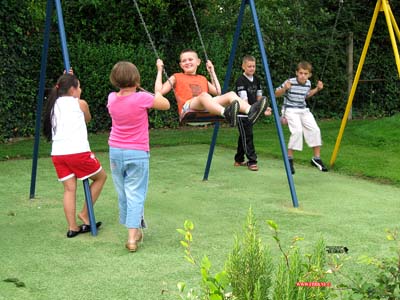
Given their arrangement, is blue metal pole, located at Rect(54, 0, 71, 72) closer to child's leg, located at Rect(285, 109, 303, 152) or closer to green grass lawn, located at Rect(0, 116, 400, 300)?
green grass lawn, located at Rect(0, 116, 400, 300)

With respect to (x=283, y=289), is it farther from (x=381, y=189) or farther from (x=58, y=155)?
(x=381, y=189)

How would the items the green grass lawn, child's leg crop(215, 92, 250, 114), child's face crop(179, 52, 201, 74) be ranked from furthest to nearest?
child's face crop(179, 52, 201, 74)
child's leg crop(215, 92, 250, 114)
the green grass lawn

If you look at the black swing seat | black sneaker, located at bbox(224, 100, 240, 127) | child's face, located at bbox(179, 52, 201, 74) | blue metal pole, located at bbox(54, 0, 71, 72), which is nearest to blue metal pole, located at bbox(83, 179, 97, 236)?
blue metal pole, located at bbox(54, 0, 71, 72)

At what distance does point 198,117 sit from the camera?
580cm

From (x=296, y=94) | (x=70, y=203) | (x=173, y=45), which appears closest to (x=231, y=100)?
(x=70, y=203)

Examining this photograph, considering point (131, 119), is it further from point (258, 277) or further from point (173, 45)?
point (173, 45)

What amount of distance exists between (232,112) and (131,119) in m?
1.08

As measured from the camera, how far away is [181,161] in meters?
8.92

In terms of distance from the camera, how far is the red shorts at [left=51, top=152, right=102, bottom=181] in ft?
16.2

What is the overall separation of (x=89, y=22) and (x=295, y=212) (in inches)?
328

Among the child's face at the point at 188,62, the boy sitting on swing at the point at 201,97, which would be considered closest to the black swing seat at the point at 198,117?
the boy sitting on swing at the point at 201,97

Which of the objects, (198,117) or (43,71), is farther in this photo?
(43,71)

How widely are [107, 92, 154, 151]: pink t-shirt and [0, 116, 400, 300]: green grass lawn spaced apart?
2.52 feet

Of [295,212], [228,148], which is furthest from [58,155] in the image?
[228,148]
